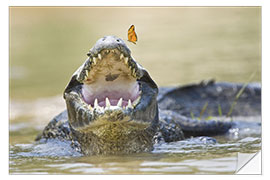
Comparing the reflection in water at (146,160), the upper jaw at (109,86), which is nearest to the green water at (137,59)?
the reflection in water at (146,160)

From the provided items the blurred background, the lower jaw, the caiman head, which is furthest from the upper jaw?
the blurred background

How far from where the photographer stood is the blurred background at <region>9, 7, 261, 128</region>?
30.3ft

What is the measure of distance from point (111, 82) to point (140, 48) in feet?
28.5

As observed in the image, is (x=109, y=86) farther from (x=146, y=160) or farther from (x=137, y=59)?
(x=137, y=59)

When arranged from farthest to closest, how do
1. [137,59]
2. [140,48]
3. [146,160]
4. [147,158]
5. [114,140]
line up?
[140,48] → [137,59] → [114,140] → [147,158] → [146,160]

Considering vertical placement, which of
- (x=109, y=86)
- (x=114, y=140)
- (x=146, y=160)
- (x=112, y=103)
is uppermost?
(x=109, y=86)

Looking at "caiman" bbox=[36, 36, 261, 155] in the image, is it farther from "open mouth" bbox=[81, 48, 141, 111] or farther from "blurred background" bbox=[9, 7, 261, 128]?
"blurred background" bbox=[9, 7, 261, 128]

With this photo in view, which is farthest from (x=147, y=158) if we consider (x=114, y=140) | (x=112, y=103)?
(x=112, y=103)

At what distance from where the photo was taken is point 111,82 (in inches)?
171

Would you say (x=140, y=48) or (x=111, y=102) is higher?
(x=140, y=48)

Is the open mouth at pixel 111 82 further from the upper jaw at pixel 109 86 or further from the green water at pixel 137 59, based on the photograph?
the green water at pixel 137 59

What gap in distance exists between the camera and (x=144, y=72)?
14.8 feet

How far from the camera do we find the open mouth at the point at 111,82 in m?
4.08
